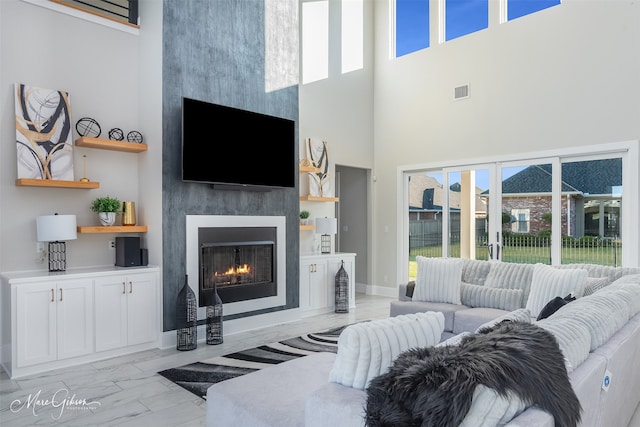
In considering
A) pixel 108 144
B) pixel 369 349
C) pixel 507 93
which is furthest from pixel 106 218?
pixel 507 93

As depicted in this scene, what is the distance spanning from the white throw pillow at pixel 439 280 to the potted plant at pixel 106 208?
3141 mm

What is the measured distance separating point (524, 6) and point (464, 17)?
3.01 feet

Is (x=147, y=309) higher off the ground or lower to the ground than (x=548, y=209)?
lower

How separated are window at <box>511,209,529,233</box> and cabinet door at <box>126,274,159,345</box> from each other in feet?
15.3

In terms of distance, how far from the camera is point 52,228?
3895 mm

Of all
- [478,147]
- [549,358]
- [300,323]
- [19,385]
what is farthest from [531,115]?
[19,385]

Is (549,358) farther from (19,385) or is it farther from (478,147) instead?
(478,147)

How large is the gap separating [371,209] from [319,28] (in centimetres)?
309

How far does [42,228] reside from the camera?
3895mm

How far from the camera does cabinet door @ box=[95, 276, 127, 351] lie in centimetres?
406

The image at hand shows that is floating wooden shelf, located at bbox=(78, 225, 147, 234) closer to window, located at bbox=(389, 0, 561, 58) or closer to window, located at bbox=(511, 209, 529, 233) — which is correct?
window, located at bbox=(511, 209, 529, 233)

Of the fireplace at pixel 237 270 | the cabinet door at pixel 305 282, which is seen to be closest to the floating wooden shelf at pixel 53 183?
the fireplace at pixel 237 270

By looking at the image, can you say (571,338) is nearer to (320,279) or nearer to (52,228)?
(52,228)

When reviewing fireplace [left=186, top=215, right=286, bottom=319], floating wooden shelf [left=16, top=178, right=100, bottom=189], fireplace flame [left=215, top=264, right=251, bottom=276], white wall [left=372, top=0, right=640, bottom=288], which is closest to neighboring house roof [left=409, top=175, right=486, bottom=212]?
white wall [left=372, top=0, right=640, bottom=288]
